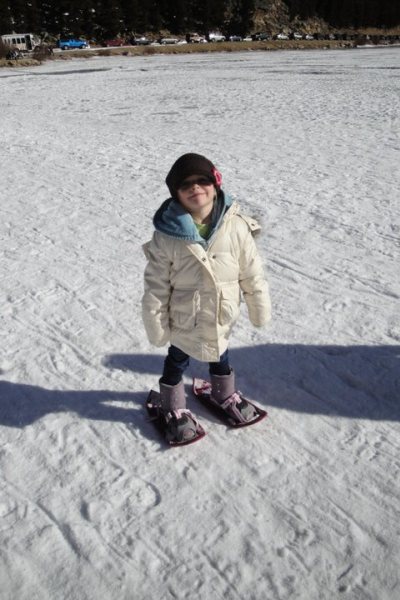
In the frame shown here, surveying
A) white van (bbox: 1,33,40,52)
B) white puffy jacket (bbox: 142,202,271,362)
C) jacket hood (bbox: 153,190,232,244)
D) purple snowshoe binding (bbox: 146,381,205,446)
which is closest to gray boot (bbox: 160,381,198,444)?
purple snowshoe binding (bbox: 146,381,205,446)

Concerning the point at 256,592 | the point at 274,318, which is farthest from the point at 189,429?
the point at 274,318

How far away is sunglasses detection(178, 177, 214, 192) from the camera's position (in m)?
2.08

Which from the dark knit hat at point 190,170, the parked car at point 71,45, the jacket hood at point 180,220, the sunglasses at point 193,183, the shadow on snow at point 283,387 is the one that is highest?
the parked car at point 71,45

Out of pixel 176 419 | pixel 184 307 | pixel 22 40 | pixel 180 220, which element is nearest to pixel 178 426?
pixel 176 419

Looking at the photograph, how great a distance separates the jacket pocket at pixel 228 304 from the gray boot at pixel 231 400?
416mm

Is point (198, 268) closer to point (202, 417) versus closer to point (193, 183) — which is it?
point (193, 183)

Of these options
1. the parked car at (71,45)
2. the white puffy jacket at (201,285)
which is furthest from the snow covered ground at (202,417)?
the parked car at (71,45)

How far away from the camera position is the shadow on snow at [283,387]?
9.02 feet

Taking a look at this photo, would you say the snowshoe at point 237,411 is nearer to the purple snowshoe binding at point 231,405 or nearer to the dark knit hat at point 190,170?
the purple snowshoe binding at point 231,405

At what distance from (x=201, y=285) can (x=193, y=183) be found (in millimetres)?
444

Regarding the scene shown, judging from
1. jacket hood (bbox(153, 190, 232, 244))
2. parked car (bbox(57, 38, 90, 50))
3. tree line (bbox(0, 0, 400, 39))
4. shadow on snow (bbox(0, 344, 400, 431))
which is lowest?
shadow on snow (bbox(0, 344, 400, 431))

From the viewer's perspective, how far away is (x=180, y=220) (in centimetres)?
211

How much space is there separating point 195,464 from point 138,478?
271mm

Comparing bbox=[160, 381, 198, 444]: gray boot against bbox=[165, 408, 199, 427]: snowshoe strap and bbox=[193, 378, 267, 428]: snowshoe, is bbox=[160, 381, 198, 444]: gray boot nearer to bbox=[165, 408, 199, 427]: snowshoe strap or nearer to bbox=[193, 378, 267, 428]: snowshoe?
bbox=[165, 408, 199, 427]: snowshoe strap
